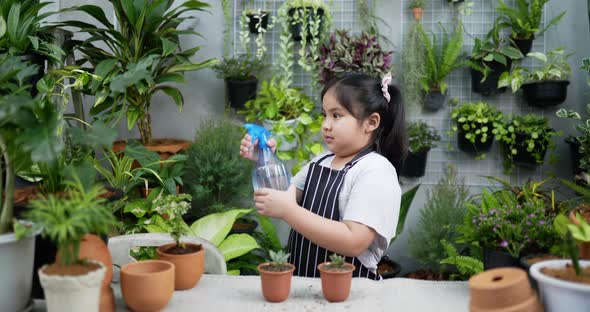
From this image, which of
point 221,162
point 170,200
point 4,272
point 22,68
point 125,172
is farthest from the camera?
point 221,162

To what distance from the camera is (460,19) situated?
3.80m

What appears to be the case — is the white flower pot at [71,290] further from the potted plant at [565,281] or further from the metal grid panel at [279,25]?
the metal grid panel at [279,25]

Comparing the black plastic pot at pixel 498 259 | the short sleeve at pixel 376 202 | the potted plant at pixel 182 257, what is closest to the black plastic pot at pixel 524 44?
the short sleeve at pixel 376 202

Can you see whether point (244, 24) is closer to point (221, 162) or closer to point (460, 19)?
point (221, 162)

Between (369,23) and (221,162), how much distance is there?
1346 millimetres

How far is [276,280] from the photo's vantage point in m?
1.35

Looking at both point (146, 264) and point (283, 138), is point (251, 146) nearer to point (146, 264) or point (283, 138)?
point (146, 264)

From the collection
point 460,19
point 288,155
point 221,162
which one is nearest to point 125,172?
point 221,162

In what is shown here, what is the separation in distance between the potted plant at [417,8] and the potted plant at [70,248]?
307 cm

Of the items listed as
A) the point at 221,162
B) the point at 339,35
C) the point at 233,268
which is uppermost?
the point at 339,35

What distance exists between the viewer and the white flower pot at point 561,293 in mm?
1064

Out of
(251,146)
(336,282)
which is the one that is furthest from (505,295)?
(251,146)

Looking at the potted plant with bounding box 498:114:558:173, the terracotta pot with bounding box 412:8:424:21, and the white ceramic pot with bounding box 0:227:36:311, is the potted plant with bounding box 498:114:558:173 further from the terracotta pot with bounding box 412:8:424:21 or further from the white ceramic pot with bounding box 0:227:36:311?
the white ceramic pot with bounding box 0:227:36:311

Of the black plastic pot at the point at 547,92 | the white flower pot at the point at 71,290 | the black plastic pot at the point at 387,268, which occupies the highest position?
the black plastic pot at the point at 547,92
